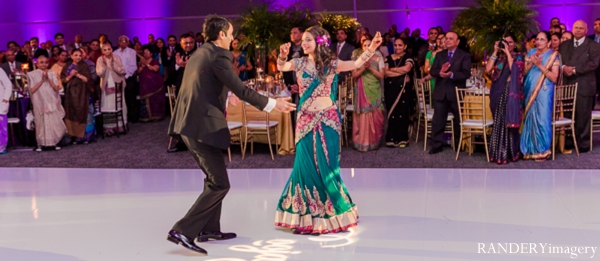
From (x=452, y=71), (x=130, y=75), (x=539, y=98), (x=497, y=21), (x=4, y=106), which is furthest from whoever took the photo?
(x=130, y=75)

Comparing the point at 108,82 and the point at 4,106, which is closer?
the point at 4,106

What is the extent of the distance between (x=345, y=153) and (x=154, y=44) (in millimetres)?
6046

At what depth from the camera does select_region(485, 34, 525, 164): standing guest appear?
24.6ft

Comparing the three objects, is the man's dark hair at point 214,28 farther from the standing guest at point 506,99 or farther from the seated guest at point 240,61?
the seated guest at point 240,61

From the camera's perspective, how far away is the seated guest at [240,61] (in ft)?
32.4

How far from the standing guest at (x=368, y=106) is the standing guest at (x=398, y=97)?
0.85 ft

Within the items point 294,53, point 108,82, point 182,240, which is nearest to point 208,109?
point 182,240

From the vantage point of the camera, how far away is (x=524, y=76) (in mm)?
7680

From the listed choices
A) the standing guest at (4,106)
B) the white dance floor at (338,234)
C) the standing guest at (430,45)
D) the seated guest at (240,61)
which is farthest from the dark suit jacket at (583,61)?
the standing guest at (4,106)

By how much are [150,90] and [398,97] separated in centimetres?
468

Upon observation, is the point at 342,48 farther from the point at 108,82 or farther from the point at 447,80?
the point at 108,82

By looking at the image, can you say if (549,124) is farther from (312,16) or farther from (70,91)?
Result: (70,91)

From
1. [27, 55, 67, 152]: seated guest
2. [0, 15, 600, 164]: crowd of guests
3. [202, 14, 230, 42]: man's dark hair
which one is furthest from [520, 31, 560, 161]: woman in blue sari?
[27, 55, 67, 152]: seated guest

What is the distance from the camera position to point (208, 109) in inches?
172
